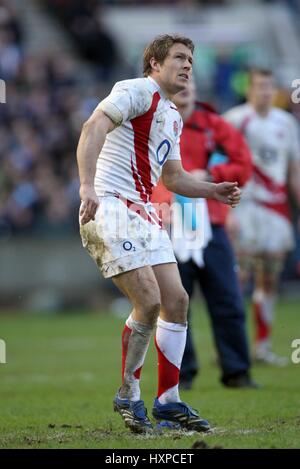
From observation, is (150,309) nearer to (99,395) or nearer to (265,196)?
(99,395)

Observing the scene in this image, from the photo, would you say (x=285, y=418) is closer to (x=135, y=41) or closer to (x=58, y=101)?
Result: (x=58, y=101)

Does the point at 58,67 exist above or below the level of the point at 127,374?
above

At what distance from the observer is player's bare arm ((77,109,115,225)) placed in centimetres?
588

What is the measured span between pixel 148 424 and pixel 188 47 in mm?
2297

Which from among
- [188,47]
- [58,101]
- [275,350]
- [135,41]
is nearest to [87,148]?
[188,47]

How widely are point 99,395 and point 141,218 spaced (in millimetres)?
2823

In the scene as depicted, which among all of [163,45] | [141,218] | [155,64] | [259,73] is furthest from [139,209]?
[259,73]

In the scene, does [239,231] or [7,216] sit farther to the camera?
[7,216]

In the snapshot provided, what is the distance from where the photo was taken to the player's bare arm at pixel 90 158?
19.3 ft

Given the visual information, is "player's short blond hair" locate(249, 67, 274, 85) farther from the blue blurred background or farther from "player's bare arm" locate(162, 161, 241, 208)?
"player's bare arm" locate(162, 161, 241, 208)

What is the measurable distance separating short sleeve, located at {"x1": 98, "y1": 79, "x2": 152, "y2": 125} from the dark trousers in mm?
3042

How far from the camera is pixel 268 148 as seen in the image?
38.0 ft

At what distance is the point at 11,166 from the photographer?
18703 millimetres

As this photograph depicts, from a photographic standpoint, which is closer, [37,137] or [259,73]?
[259,73]
